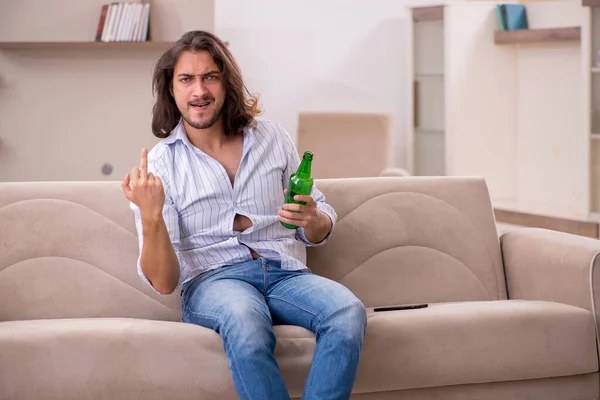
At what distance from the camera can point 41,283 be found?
8.50 feet

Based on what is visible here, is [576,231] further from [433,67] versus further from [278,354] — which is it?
[278,354]

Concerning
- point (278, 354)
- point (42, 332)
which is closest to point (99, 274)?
point (42, 332)

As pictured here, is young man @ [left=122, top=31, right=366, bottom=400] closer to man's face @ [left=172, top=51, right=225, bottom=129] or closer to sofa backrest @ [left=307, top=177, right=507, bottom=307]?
man's face @ [left=172, top=51, right=225, bottom=129]

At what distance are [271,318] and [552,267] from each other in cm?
89

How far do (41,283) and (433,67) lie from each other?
14.6ft

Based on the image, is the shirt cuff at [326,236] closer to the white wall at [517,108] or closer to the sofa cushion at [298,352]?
the sofa cushion at [298,352]

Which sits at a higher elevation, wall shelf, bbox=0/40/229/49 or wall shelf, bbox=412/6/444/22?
wall shelf, bbox=412/6/444/22

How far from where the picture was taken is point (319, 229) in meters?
2.43

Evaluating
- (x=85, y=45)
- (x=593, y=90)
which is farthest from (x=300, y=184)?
(x=593, y=90)

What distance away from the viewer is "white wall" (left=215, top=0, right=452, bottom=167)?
6.55 m

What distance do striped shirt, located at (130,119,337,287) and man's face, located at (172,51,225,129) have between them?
0.25 ft

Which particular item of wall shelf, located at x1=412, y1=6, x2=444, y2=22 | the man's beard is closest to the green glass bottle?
the man's beard

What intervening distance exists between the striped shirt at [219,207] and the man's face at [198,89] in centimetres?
8

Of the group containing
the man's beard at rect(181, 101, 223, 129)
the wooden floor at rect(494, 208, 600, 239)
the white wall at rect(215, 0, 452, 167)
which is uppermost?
the white wall at rect(215, 0, 452, 167)
